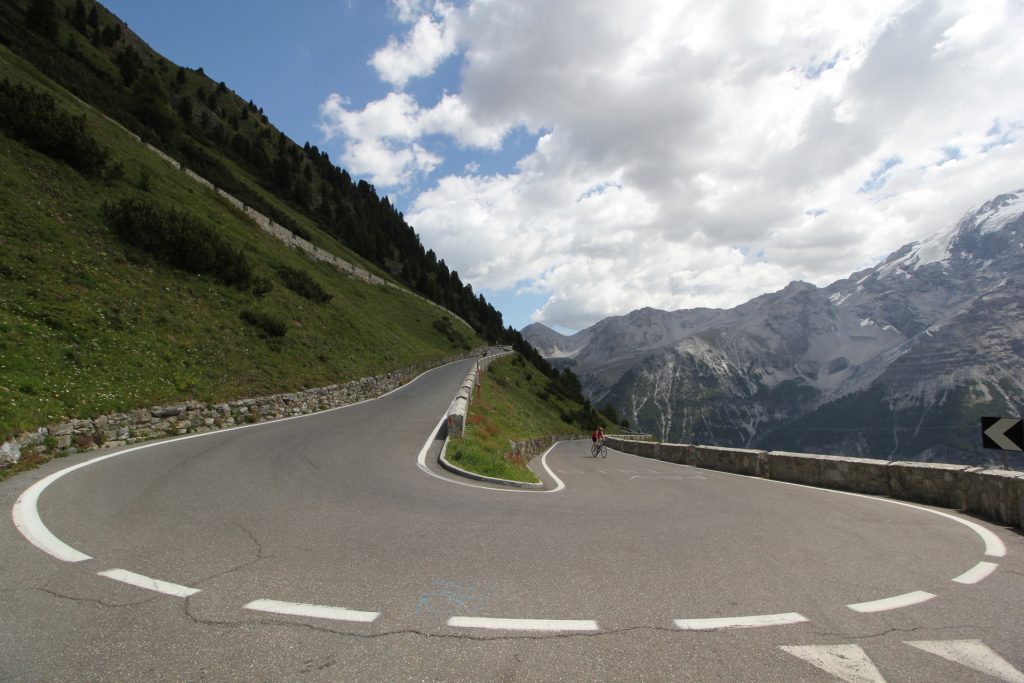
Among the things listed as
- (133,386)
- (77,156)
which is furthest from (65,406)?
(77,156)

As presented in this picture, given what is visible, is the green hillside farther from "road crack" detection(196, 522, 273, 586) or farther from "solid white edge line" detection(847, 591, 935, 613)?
"solid white edge line" detection(847, 591, 935, 613)

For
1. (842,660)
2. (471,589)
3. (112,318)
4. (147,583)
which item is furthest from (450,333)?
(842,660)

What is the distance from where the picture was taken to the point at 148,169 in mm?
33844

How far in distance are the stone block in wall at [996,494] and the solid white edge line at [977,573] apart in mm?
3109

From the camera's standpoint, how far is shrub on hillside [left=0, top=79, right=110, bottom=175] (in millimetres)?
23688

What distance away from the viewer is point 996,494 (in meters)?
9.20

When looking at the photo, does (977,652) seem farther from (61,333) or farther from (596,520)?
(61,333)

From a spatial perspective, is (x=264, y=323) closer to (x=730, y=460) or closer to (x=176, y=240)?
(x=176, y=240)

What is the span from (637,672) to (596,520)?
4.84 meters

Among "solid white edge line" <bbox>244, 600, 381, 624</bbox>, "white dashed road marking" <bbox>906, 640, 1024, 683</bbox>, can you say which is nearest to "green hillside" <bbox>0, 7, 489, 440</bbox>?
"solid white edge line" <bbox>244, 600, 381, 624</bbox>

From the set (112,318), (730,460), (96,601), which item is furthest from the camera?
(730,460)

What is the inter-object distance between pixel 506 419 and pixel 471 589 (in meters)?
29.1

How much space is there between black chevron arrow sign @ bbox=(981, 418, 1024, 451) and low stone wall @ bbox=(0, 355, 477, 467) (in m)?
18.8

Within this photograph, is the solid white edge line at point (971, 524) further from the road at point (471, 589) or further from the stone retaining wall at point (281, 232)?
the stone retaining wall at point (281, 232)
